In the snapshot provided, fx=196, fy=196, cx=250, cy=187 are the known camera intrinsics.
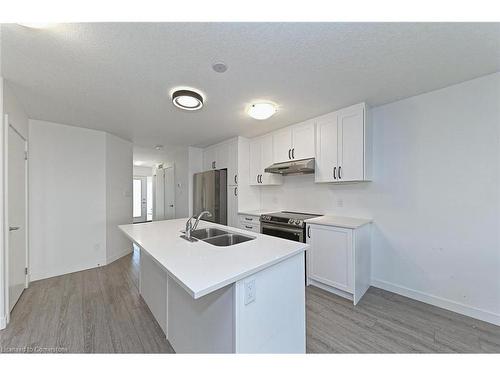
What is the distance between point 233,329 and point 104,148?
3.76 m

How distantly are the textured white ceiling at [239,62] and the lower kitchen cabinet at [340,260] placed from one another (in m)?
1.58

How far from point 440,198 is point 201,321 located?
2.62m

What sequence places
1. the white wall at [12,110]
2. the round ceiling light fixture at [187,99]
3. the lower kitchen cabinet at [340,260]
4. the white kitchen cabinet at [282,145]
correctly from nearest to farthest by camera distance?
the white wall at [12,110], the round ceiling light fixture at [187,99], the lower kitchen cabinet at [340,260], the white kitchen cabinet at [282,145]

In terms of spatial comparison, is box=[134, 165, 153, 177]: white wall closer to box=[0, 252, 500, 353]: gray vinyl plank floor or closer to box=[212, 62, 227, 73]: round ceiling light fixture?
→ box=[0, 252, 500, 353]: gray vinyl plank floor

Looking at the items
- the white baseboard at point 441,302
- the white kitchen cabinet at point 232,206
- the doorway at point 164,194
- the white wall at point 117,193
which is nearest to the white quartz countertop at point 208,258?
the white baseboard at point 441,302

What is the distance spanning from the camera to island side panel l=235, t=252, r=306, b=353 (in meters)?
1.04

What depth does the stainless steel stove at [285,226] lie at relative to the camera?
8.68ft

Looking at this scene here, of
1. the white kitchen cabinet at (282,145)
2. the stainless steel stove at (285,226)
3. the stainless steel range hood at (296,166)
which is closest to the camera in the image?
the stainless steel stove at (285,226)

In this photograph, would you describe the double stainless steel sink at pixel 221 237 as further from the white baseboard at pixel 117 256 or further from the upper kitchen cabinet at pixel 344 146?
the white baseboard at pixel 117 256

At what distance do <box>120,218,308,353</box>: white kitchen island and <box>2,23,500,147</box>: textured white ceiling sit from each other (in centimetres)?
145

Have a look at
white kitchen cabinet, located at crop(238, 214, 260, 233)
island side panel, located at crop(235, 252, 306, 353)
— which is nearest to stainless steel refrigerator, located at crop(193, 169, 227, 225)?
white kitchen cabinet, located at crop(238, 214, 260, 233)

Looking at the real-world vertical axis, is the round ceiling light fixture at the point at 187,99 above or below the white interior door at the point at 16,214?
above

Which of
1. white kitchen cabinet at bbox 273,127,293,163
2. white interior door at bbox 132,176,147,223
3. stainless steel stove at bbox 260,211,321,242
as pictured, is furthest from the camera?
white interior door at bbox 132,176,147,223
